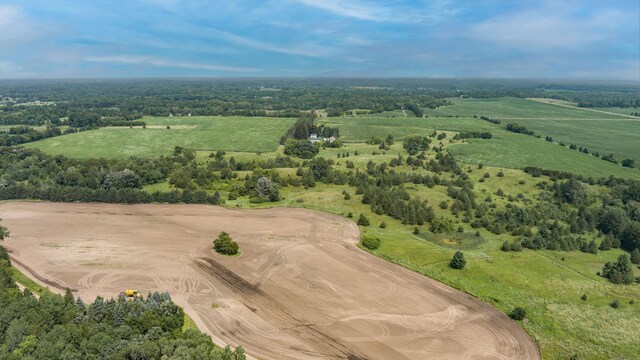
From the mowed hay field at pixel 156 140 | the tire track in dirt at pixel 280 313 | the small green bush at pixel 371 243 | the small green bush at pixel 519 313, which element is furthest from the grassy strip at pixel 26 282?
the mowed hay field at pixel 156 140

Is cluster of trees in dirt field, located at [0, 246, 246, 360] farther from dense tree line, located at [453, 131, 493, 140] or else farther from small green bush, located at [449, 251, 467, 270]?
dense tree line, located at [453, 131, 493, 140]

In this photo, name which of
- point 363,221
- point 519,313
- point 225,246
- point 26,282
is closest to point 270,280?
point 225,246

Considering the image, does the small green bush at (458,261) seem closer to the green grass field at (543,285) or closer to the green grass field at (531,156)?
the green grass field at (543,285)

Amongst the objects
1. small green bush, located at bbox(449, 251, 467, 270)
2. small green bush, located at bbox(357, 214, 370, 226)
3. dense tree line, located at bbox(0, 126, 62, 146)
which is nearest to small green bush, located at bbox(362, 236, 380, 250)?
small green bush, located at bbox(357, 214, 370, 226)

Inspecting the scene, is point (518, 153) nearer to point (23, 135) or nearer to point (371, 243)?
point (371, 243)

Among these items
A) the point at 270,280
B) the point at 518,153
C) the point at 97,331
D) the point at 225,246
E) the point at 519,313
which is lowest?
the point at 270,280

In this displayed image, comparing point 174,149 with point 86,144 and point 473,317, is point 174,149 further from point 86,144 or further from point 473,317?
point 473,317

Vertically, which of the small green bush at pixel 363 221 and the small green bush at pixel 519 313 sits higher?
the small green bush at pixel 363 221

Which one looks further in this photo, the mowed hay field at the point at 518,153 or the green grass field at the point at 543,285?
the mowed hay field at the point at 518,153
